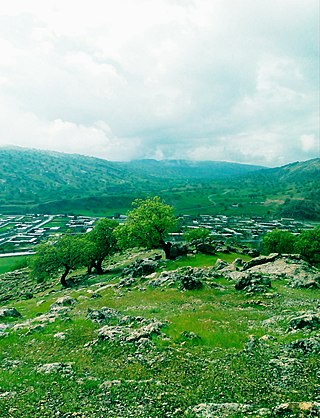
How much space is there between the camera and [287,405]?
1923 cm

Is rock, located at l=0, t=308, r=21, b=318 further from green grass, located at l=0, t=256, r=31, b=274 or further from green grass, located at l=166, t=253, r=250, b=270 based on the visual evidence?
green grass, located at l=0, t=256, r=31, b=274

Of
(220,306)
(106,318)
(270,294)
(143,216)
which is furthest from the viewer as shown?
(143,216)

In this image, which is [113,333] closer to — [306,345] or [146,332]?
[146,332]

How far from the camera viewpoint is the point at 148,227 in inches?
3068

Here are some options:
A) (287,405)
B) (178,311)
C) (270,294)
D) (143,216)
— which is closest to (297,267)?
(270,294)

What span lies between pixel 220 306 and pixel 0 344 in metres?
25.9

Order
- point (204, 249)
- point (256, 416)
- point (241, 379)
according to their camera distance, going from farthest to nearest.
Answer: point (204, 249), point (241, 379), point (256, 416)

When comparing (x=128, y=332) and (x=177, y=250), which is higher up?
(x=128, y=332)

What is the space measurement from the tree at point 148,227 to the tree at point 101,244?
782 centimetres

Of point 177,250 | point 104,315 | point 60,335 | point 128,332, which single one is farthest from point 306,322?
point 177,250

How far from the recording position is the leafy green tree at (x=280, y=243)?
351 feet

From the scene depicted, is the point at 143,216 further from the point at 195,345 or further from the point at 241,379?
the point at 241,379

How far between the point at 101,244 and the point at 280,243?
59.7m

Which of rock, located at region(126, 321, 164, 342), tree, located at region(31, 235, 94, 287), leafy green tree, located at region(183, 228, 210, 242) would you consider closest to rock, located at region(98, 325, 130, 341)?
rock, located at region(126, 321, 164, 342)
